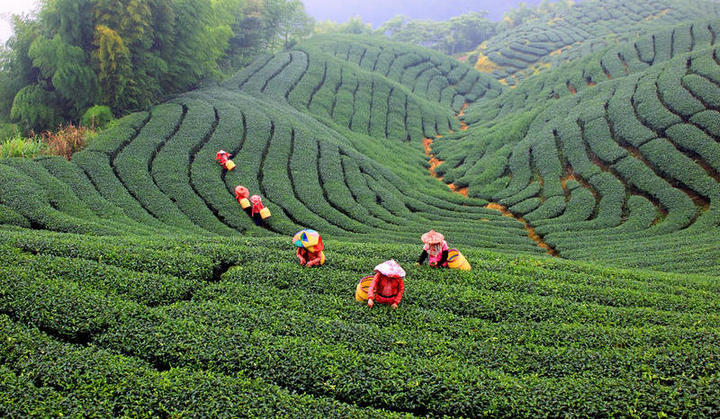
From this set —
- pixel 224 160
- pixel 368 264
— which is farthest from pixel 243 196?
pixel 368 264

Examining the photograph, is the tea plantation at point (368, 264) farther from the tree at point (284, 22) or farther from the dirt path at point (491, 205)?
the tree at point (284, 22)

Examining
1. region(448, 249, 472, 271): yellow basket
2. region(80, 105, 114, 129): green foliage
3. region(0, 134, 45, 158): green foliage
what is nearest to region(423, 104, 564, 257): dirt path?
region(448, 249, 472, 271): yellow basket

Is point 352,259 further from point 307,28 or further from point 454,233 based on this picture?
point 307,28

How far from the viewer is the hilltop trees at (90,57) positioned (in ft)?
69.7

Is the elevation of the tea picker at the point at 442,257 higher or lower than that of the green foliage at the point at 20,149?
lower

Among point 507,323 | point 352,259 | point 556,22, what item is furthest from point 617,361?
point 556,22

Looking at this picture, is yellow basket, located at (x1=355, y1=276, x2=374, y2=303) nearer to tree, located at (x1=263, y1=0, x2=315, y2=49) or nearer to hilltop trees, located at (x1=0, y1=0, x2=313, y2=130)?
hilltop trees, located at (x1=0, y1=0, x2=313, y2=130)

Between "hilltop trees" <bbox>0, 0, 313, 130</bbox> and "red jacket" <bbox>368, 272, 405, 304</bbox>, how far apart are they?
20613 millimetres

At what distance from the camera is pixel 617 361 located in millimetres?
7172

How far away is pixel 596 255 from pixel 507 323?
9280 mm

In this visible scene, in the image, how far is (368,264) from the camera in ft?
34.9

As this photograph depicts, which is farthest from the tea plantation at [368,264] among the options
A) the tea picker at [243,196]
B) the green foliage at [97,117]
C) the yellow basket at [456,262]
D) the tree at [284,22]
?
the tree at [284,22]

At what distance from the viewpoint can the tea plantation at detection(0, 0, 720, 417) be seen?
21.0ft

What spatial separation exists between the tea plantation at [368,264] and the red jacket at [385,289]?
257 millimetres
